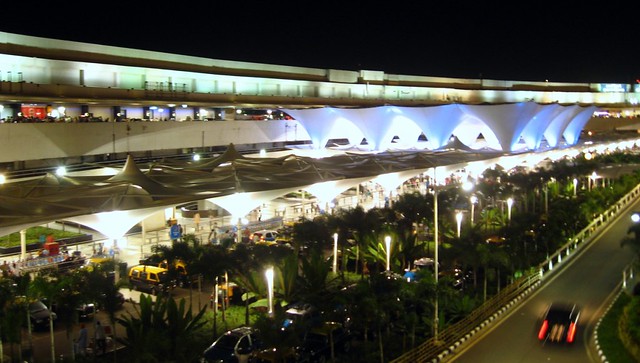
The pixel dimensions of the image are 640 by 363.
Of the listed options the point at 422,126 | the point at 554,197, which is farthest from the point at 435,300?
the point at 422,126

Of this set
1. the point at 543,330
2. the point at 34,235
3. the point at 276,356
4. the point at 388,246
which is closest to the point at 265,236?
the point at 388,246

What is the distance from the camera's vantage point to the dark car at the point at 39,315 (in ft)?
39.8

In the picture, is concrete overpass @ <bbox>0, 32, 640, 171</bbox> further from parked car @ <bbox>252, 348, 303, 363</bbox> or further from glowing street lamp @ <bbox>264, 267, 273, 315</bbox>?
parked car @ <bbox>252, 348, 303, 363</bbox>

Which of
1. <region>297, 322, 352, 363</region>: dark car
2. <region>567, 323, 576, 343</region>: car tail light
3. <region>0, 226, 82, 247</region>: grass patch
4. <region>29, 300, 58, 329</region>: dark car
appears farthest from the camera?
<region>0, 226, 82, 247</region>: grass patch

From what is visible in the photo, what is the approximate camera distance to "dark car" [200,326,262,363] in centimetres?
1022

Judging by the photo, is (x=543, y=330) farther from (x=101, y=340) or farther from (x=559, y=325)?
(x=101, y=340)

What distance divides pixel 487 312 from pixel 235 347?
17.8 ft

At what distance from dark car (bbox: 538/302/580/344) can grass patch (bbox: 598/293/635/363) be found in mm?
490

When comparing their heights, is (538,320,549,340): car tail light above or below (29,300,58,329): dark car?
below

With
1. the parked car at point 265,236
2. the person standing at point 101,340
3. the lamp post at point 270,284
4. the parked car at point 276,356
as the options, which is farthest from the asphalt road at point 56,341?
the parked car at point 265,236

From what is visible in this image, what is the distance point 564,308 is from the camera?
13.0m

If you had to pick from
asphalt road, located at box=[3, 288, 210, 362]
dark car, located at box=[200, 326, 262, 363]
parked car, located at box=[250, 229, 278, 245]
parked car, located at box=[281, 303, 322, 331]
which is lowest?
asphalt road, located at box=[3, 288, 210, 362]

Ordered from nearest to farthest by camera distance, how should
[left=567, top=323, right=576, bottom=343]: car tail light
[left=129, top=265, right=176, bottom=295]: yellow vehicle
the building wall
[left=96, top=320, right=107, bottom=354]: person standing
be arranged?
[left=96, top=320, right=107, bottom=354]: person standing → [left=567, top=323, right=576, bottom=343]: car tail light → [left=129, top=265, right=176, bottom=295]: yellow vehicle → the building wall

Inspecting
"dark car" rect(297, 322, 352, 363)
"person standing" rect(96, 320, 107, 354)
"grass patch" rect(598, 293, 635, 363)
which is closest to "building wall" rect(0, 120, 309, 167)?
"person standing" rect(96, 320, 107, 354)
